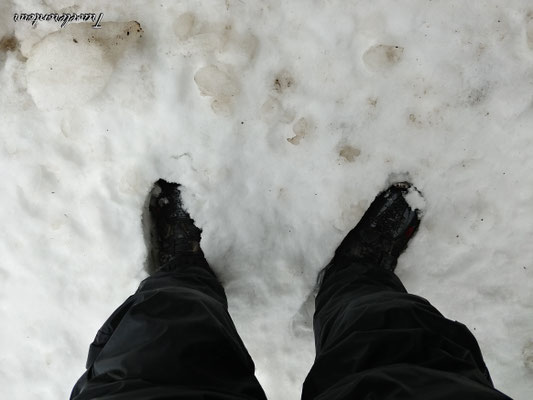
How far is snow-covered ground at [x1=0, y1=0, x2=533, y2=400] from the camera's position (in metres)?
1.29

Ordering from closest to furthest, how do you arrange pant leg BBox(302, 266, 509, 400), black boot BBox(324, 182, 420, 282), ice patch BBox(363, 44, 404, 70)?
pant leg BBox(302, 266, 509, 400) < ice patch BBox(363, 44, 404, 70) < black boot BBox(324, 182, 420, 282)

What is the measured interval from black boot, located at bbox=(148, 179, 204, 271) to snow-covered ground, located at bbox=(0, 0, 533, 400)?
0.04 m

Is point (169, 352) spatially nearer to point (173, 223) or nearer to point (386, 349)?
point (386, 349)

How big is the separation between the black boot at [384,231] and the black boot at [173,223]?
17.6 inches

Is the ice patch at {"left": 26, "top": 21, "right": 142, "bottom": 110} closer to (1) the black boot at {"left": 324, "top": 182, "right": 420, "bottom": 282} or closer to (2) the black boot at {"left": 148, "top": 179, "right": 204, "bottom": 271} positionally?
(2) the black boot at {"left": 148, "top": 179, "right": 204, "bottom": 271}

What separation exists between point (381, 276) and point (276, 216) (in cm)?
37

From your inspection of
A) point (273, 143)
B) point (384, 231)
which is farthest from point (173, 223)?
point (384, 231)

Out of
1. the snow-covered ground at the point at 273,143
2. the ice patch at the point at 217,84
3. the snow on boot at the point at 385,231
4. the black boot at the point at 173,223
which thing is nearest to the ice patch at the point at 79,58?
the snow-covered ground at the point at 273,143

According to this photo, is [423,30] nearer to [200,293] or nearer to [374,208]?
[374,208]

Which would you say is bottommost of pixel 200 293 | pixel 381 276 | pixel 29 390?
pixel 29 390

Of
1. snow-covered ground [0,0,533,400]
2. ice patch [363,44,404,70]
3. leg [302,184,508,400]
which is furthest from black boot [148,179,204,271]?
ice patch [363,44,404,70]

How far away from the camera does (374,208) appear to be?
141 centimetres

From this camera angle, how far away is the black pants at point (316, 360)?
31.0 inches

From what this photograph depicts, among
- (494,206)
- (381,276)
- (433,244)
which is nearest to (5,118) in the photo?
Answer: (381,276)
